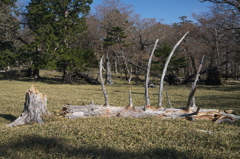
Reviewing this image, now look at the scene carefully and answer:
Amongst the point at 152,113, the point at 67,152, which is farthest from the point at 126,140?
the point at 152,113

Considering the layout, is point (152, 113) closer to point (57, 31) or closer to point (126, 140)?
point (126, 140)

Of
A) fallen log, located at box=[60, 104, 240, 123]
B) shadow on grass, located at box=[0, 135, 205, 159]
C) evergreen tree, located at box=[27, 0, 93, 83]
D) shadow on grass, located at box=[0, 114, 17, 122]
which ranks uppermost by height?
evergreen tree, located at box=[27, 0, 93, 83]

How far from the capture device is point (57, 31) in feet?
77.2

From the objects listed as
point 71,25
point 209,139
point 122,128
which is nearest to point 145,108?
point 122,128

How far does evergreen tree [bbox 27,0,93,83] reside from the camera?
2283 centimetres

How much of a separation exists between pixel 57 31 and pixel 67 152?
21.6 meters

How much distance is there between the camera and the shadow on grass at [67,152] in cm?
328

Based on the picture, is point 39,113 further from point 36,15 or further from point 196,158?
point 36,15

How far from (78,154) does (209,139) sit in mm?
2126

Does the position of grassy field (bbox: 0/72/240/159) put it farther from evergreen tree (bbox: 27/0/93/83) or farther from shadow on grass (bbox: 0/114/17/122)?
evergreen tree (bbox: 27/0/93/83)

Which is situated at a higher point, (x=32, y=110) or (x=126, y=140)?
(x=32, y=110)

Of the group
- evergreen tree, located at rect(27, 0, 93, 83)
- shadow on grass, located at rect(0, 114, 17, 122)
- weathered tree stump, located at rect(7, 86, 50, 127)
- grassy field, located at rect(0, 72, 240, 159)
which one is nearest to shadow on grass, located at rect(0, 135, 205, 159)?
grassy field, located at rect(0, 72, 240, 159)

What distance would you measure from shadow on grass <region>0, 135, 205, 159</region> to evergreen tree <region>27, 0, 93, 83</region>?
19.1 metres

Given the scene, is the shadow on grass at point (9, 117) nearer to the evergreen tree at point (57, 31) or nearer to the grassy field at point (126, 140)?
the grassy field at point (126, 140)
